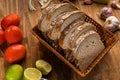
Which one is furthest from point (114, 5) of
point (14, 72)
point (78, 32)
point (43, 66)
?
point (14, 72)

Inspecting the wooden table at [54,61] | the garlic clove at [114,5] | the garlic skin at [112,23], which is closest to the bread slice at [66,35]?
the wooden table at [54,61]

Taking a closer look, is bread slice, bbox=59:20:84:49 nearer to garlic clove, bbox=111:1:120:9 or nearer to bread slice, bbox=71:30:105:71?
bread slice, bbox=71:30:105:71

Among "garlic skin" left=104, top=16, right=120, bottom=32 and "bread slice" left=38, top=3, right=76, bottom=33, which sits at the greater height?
"bread slice" left=38, top=3, right=76, bottom=33

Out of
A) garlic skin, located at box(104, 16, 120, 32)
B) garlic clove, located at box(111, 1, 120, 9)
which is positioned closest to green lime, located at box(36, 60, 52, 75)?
garlic skin, located at box(104, 16, 120, 32)

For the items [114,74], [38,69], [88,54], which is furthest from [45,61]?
[114,74]

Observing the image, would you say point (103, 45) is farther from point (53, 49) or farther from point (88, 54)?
point (53, 49)

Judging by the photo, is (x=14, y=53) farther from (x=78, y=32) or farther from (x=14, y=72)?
(x=78, y=32)
